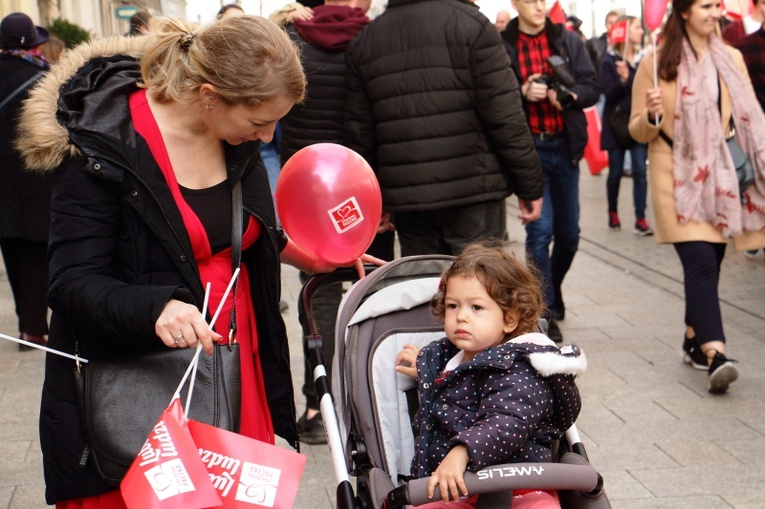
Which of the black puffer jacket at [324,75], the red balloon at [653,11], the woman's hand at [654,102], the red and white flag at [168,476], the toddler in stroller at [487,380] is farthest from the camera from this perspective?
the red balloon at [653,11]

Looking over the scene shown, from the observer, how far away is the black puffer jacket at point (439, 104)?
512cm

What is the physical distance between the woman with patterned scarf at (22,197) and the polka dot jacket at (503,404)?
4.58m

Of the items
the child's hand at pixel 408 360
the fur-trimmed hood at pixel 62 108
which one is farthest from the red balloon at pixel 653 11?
the fur-trimmed hood at pixel 62 108

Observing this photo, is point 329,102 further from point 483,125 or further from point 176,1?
point 176,1

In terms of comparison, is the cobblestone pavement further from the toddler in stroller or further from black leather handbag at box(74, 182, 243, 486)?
black leather handbag at box(74, 182, 243, 486)

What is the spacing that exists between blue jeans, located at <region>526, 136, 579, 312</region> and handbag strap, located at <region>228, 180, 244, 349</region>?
415cm

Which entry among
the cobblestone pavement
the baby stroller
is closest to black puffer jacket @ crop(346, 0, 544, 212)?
the cobblestone pavement

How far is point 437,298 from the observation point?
332cm

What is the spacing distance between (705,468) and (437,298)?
2.22 meters

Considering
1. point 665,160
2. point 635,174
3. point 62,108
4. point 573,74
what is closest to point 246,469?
point 62,108

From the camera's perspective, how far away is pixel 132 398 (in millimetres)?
2812

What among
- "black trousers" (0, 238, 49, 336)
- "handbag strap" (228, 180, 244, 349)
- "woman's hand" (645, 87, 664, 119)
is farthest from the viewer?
"black trousers" (0, 238, 49, 336)

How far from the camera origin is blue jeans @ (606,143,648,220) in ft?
35.8

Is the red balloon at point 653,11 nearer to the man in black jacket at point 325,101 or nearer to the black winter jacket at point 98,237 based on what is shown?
the man in black jacket at point 325,101
